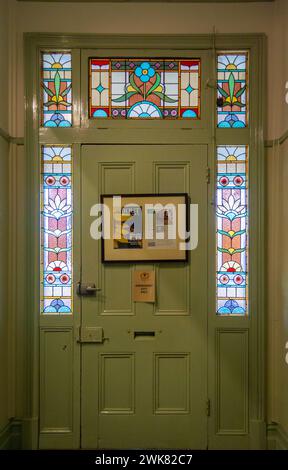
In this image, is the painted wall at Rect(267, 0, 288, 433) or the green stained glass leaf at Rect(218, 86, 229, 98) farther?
the green stained glass leaf at Rect(218, 86, 229, 98)

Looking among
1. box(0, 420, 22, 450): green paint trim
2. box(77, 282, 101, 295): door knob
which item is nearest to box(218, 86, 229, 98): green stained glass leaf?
box(77, 282, 101, 295): door knob

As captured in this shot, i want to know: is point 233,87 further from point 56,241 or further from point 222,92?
point 56,241

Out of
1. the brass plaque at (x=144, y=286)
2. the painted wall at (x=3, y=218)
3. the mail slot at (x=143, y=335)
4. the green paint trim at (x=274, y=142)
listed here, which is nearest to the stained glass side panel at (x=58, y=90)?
the painted wall at (x=3, y=218)

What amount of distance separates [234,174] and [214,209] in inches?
11.9

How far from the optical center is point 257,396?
2.86 m

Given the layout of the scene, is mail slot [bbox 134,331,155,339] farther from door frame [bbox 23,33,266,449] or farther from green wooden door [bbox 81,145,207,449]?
door frame [bbox 23,33,266,449]

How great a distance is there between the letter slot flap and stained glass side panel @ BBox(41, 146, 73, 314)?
18cm

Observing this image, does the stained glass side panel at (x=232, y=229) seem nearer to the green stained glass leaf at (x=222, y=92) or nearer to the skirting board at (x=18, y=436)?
the green stained glass leaf at (x=222, y=92)

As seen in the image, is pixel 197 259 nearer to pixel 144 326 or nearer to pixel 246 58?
pixel 144 326

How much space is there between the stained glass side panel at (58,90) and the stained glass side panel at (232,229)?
1.18 meters

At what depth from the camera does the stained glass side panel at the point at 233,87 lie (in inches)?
115

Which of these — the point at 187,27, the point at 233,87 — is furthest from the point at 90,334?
the point at 187,27

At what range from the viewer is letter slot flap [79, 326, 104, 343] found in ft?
9.41
